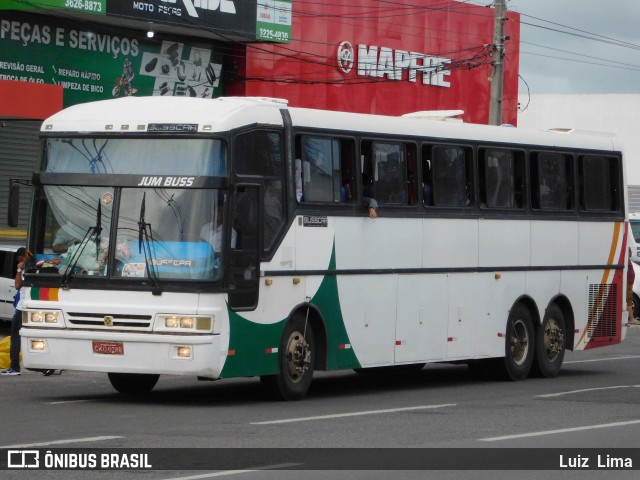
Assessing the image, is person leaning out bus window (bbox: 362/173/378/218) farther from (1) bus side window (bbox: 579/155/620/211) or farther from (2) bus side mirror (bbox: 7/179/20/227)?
(1) bus side window (bbox: 579/155/620/211)

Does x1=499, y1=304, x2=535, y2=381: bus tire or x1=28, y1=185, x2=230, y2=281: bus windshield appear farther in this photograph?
x1=499, y1=304, x2=535, y2=381: bus tire

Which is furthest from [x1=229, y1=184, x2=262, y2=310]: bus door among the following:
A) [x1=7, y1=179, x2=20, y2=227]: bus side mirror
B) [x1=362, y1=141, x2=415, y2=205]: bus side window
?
[x1=7, y1=179, x2=20, y2=227]: bus side mirror

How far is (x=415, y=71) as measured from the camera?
39938 millimetres

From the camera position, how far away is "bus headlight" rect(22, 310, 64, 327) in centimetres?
1527

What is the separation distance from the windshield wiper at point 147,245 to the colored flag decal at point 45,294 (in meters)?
1.06

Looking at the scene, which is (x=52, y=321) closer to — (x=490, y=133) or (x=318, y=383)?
(x=318, y=383)

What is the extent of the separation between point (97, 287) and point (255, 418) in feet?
7.37

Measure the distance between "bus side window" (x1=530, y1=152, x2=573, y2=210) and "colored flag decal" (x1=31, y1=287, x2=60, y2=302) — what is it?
7.62 meters

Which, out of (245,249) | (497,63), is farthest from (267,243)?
(497,63)

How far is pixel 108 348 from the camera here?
14953mm

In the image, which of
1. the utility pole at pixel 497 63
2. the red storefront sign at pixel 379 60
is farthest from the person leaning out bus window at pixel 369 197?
the red storefront sign at pixel 379 60

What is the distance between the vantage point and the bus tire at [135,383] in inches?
656

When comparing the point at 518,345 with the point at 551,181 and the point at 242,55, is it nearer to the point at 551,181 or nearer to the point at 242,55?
the point at 551,181

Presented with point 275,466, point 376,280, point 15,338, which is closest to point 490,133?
point 376,280
